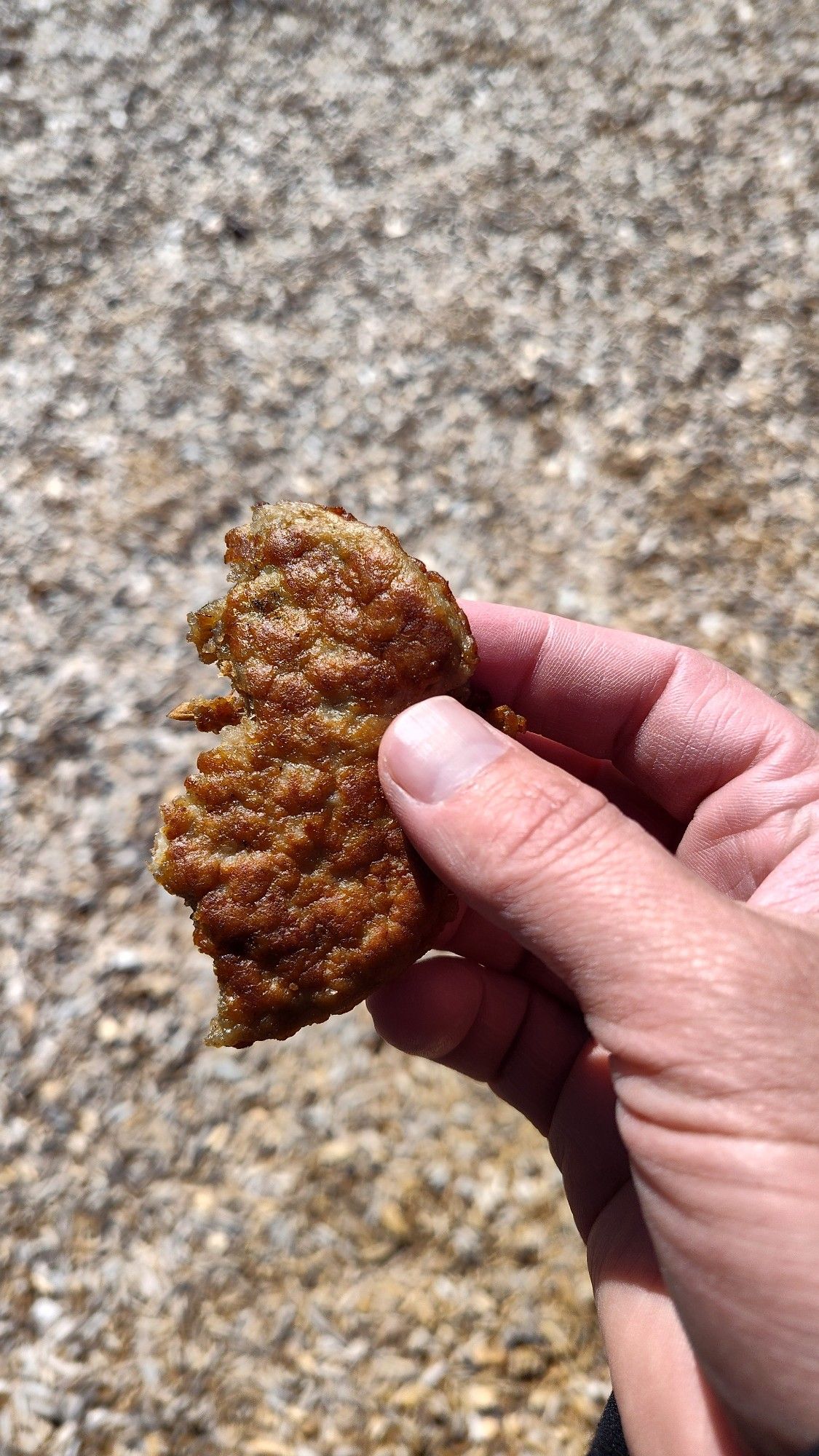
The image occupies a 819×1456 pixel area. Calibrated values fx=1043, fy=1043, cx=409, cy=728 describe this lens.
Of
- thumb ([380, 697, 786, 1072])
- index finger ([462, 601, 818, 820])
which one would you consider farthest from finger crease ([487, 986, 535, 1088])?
thumb ([380, 697, 786, 1072])

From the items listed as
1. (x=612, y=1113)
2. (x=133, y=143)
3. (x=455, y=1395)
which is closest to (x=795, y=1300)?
(x=612, y=1113)

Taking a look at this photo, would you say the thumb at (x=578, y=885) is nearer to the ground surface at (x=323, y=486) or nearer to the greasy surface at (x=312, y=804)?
the greasy surface at (x=312, y=804)

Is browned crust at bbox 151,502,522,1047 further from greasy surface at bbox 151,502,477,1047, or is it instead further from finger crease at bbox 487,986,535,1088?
finger crease at bbox 487,986,535,1088

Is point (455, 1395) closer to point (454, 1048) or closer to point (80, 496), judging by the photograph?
point (454, 1048)

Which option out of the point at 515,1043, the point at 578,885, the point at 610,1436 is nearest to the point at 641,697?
the point at 515,1043

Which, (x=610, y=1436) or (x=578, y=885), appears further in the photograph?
(x=610, y=1436)

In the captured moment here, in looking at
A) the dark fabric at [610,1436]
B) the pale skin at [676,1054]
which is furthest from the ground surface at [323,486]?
the pale skin at [676,1054]

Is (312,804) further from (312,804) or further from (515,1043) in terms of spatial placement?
(515,1043)
